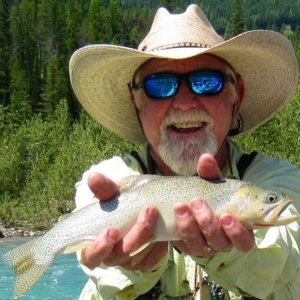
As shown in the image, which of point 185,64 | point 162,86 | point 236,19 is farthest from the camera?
point 236,19

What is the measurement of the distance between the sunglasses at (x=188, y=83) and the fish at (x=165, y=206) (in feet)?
2.23

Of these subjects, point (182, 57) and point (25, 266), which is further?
point (182, 57)

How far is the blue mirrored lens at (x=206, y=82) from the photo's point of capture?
3311 mm

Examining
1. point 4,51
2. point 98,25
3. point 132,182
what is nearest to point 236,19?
point 98,25

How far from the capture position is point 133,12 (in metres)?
90.1

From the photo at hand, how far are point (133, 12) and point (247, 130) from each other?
87538 mm

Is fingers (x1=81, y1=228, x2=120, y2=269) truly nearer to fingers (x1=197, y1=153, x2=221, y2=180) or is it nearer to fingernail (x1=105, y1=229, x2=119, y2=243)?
fingernail (x1=105, y1=229, x2=119, y2=243)

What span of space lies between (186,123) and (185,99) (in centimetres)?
11

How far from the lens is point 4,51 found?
2430 inches

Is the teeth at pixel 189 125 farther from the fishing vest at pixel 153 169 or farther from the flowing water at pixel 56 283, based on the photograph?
the flowing water at pixel 56 283

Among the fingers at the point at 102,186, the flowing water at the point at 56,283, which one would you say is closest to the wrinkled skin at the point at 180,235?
the fingers at the point at 102,186

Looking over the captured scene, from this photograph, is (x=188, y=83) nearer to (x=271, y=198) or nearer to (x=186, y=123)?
(x=186, y=123)

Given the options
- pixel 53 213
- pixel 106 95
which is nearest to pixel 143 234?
pixel 106 95

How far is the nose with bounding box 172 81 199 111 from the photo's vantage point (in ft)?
10.8
